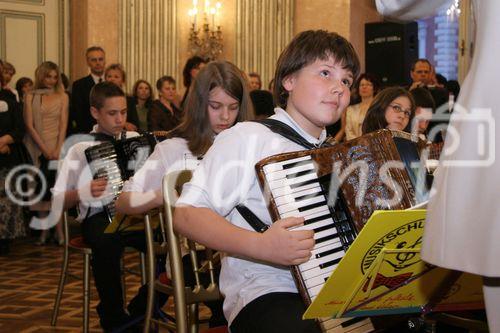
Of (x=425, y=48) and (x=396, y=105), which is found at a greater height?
(x=425, y=48)

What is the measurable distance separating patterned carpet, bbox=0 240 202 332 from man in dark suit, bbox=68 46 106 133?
1.19 metres

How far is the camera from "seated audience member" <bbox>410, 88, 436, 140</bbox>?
14.3ft

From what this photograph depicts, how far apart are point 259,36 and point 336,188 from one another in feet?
29.6

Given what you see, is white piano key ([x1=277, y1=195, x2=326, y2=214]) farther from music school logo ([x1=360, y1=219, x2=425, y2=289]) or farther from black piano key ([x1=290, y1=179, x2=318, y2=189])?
music school logo ([x1=360, y1=219, x2=425, y2=289])

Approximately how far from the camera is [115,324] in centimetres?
367

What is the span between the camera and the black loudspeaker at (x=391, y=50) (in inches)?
317

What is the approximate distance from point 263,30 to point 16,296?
655cm

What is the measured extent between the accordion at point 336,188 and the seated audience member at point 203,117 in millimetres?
1493

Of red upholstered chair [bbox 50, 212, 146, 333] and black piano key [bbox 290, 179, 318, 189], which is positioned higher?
black piano key [bbox 290, 179, 318, 189]

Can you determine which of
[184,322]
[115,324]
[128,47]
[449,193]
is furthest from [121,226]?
[128,47]

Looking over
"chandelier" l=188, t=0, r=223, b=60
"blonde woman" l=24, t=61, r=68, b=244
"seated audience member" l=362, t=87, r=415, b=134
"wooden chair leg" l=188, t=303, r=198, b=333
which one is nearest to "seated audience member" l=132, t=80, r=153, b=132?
"blonde woman" l=24, t=61, r=68, b=244

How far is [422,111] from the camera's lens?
4.80m

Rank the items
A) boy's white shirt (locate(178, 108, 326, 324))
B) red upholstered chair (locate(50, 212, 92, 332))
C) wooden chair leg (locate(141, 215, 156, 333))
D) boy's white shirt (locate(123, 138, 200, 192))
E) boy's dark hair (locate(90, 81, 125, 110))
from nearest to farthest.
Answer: boy's white shirt (locate(178, 108, 326, 324)), wooden chair leg (locate(141, 215, 156, 333)), boy's white shirt (locate(123, 138, 200, 192)), red upholstered chair (locate(50, 212, 92, 332)), boy's dark hair (locate(90, 81, 125, 110))

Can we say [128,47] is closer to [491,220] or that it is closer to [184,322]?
[184,322]
